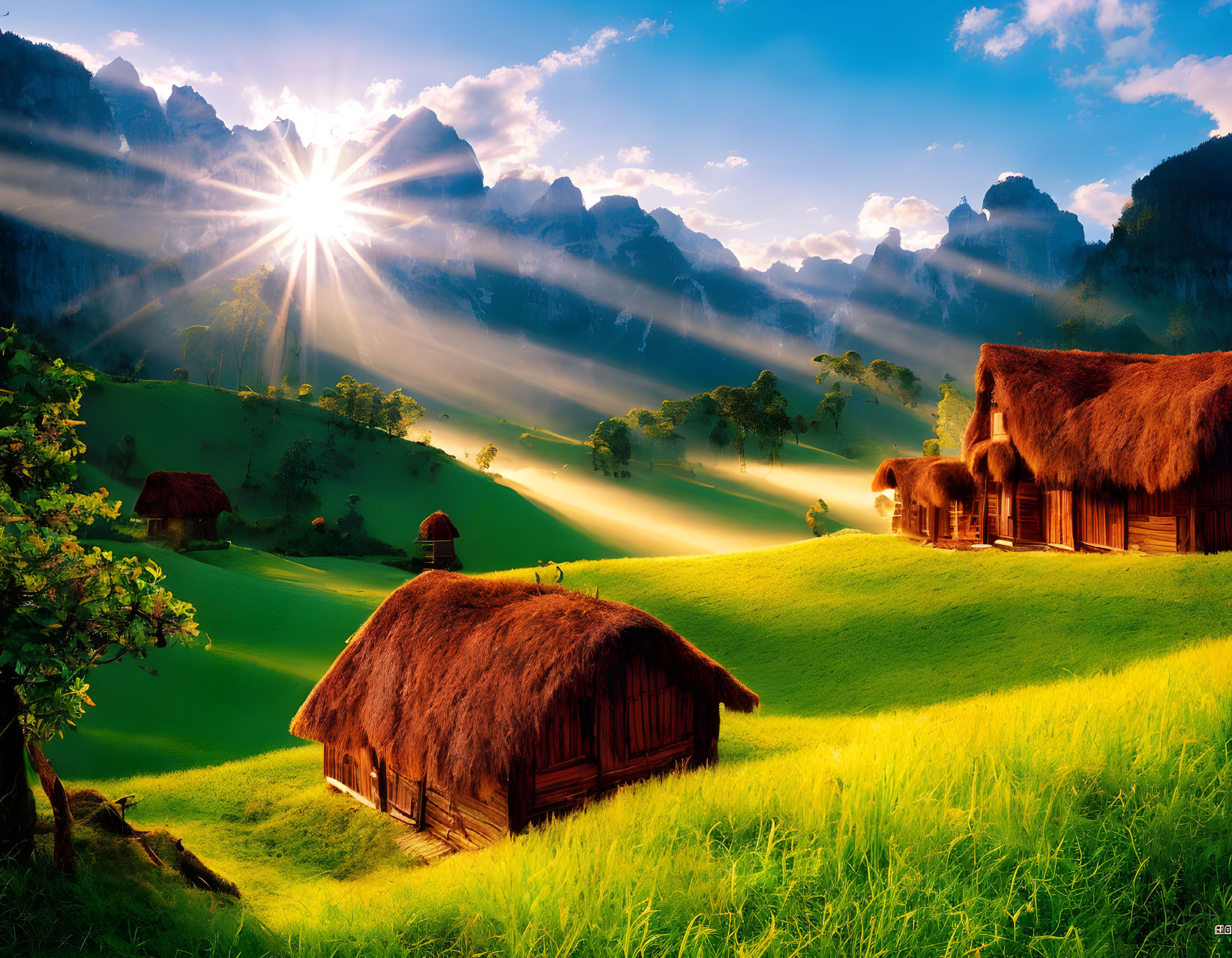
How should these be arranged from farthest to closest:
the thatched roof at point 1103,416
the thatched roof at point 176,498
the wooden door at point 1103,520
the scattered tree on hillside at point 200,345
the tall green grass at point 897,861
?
the scattered tree on hillside at point 200,345, the thatched roof at point 176,498, the wooden door at point 1103,520, the thatched roof at point 1103,416, the tall green grass at point 897,861

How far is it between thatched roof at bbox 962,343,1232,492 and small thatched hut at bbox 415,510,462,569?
29.7 m

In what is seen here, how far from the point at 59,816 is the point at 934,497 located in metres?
26.9

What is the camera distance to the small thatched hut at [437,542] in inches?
1609

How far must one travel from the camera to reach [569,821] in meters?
4.99

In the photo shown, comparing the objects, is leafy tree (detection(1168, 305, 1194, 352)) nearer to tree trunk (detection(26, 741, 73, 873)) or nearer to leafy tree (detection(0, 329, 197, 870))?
leafy tree (detection(0, 329, 197, 870))

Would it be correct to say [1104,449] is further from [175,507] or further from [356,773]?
[175,507]

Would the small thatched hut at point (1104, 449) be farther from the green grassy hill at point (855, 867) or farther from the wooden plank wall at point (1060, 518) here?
the green grassy hill at point (855, 867)

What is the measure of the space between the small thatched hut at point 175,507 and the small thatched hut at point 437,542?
460 inches

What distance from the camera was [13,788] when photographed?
505 cm

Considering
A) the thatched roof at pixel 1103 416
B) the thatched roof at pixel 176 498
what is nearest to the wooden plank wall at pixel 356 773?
the thatched roof at pixel 1103 416

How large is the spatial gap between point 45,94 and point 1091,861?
179813 millimetres

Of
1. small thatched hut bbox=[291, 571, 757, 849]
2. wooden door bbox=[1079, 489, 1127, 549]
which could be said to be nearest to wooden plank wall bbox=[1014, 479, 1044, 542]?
wooden door bbox=[1079, 489, 1127, 549]

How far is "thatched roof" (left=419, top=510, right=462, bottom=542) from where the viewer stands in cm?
4075

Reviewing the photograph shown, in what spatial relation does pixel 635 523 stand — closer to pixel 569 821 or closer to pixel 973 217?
pixel 569 821
